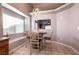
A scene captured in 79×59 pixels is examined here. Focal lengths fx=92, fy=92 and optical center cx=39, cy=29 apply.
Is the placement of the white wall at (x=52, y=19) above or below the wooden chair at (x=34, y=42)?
above

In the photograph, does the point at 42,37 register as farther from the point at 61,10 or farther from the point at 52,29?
the point at 61,10

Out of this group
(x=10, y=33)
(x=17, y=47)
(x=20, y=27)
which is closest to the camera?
(x=10, y=33)

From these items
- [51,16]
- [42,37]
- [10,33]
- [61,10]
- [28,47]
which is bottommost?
[28,47]

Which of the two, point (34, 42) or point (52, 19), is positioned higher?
point (52, 19)

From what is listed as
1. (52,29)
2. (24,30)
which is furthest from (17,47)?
(52,29)

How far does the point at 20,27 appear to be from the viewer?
4066 mm

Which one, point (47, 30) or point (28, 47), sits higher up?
point (47, 30)

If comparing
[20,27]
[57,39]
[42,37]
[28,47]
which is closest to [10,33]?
[20,27]

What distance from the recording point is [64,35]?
4.61 metres

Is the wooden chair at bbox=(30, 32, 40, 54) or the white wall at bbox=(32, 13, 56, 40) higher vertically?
the white wall at bbox=(32, 13, 56, 40)

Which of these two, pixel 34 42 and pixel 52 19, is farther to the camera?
pixel 52 19

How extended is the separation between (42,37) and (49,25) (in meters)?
0.67
